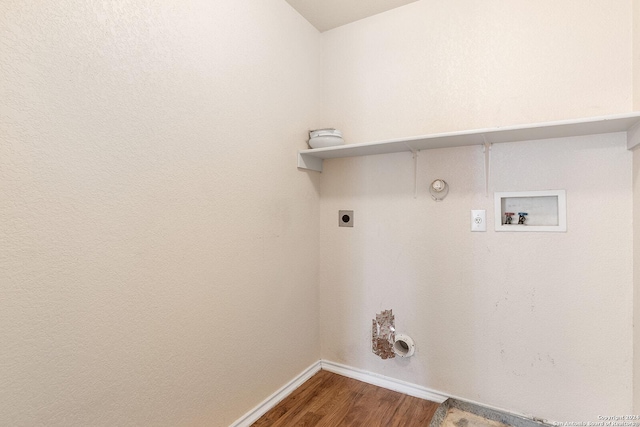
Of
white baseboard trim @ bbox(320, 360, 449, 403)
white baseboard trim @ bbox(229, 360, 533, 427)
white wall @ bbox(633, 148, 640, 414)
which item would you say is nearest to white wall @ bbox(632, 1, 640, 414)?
white wall @ bbox(633, 148, 640, 414)

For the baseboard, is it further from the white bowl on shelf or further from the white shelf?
the white bowl on shelf

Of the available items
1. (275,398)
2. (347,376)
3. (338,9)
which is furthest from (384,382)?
(338,9)

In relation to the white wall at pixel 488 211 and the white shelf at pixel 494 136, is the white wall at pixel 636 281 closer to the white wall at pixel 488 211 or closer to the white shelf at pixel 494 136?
the white wall at pixel 488 211

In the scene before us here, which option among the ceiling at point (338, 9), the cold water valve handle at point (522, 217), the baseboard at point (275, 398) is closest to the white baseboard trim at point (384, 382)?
the baseboard at point (275, 398)

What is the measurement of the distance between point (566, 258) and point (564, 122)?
2.25ft

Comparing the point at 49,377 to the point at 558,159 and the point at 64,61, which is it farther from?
the point at 558,159

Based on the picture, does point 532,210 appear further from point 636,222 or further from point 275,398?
point 275,398

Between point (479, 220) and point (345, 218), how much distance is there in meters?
0.84

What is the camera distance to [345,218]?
219cm

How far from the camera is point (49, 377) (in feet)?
3.19

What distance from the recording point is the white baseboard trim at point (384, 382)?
189cm

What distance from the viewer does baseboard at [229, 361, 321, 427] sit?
1.63m

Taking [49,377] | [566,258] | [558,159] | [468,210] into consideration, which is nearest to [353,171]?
[468,210]

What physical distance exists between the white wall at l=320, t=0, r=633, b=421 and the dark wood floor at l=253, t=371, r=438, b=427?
0.16 meters
